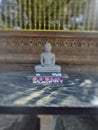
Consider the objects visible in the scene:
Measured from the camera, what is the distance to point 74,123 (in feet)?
7.34

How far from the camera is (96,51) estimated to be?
3.21m

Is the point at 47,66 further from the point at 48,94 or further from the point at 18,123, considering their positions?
the point at 48,94

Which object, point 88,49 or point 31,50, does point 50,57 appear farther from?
point 88,49

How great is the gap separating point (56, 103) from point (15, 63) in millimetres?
1996

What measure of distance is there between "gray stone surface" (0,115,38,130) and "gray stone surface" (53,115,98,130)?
0.24 m

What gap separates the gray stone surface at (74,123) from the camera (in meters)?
2.14

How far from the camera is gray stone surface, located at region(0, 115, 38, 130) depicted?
2077 mm

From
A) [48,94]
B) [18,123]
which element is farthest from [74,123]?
[48,94]

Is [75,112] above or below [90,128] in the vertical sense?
above

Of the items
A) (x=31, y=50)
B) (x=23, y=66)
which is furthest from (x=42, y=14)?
(x=23, y=66)

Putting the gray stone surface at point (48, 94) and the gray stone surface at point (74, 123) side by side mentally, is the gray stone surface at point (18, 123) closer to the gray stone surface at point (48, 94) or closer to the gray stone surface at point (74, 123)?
the gray stone surface at point (74, 123)

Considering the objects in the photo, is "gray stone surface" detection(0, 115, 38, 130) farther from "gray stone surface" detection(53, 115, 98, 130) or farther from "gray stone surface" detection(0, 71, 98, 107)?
"gray stone surface" detection(0, 71, 98, 107)

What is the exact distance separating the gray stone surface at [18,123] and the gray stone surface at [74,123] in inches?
9.3

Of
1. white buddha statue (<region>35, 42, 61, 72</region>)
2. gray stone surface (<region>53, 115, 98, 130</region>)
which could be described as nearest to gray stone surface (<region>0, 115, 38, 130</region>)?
gray stone surface (<region>53, 115, 98, 130</region>)
